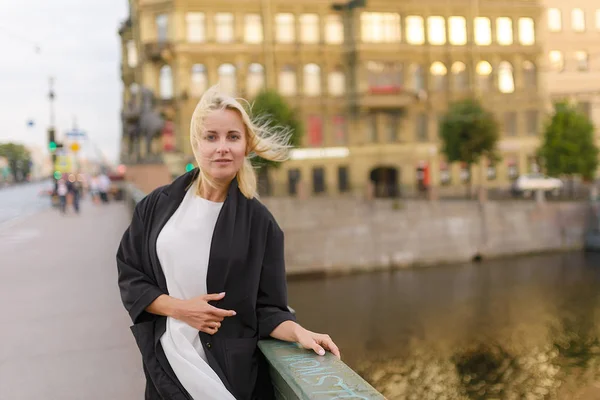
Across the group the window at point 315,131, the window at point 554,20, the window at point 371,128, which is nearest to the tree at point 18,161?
the window at point 315,131

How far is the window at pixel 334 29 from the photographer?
39.8m

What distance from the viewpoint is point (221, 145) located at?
2.32 metres

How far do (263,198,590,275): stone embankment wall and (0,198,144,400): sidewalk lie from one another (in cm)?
1906

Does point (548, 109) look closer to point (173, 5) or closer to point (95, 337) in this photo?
point (173, 5)

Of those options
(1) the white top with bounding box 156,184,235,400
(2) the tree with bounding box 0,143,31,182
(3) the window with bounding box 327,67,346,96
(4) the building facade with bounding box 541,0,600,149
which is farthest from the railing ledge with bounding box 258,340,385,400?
(2) the tree with bounding box 0,143,31,182

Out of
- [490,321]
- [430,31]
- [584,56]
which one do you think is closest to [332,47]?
[430,31]

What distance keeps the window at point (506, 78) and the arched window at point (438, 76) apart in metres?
3.77

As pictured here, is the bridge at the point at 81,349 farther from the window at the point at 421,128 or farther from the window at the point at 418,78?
the window at the point at 418,78

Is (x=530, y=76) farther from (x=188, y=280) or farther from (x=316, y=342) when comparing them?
(x=188, y=280)

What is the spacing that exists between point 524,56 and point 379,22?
10.4 metres

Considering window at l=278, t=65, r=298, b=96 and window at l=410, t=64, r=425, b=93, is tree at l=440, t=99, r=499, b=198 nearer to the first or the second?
window at l=410, t=64, r=425, b=93

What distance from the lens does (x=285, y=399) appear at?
7.57 ft

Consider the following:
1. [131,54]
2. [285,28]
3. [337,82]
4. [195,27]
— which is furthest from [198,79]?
[131,54]

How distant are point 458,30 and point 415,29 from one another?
3199 mm
